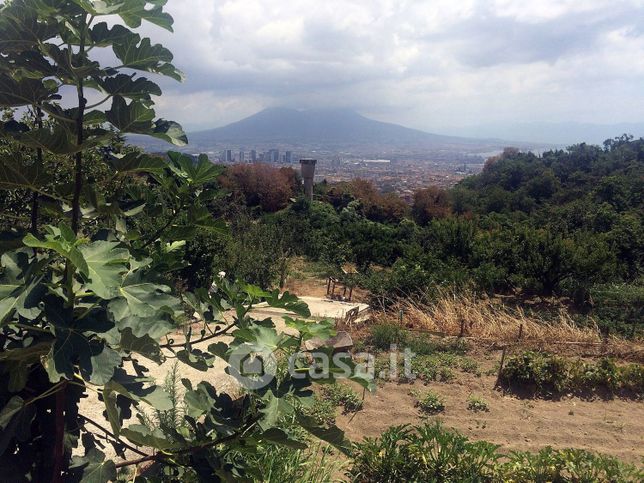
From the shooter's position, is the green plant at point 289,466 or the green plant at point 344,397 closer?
the green plant at point 289,466

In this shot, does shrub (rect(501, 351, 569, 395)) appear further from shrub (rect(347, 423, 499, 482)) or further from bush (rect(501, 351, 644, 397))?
shrub (rect(347, 423, 499, 482))

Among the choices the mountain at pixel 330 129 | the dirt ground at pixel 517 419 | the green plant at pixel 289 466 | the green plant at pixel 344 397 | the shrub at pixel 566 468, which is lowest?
the dirt ground at pixel 517 419

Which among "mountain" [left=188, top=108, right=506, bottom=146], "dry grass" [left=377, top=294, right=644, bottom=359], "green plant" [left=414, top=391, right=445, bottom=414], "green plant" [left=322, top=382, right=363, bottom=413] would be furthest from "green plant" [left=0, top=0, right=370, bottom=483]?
"mountain" [left=188, top=108, right=506, bottom=146]

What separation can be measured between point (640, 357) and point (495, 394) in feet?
6.55

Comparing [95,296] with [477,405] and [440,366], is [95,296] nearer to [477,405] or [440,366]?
[477,405]

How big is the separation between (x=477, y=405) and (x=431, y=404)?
0.40m

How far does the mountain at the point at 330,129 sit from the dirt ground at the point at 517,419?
139448mm

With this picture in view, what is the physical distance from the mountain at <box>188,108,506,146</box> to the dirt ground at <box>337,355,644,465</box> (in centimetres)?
13945

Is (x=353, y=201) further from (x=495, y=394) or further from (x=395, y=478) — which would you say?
(x=395, y=478)

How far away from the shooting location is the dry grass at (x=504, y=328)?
5.27 m

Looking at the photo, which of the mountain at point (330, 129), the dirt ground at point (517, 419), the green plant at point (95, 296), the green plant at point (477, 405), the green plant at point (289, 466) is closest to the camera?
the green plant at point (95, 296)

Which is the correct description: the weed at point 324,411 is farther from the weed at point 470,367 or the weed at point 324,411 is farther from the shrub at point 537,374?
the shrub at point 537,374

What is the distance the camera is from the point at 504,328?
19.0 feet

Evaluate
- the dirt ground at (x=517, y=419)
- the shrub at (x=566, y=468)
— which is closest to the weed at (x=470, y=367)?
the dirt ground at (x=517, y=419)
